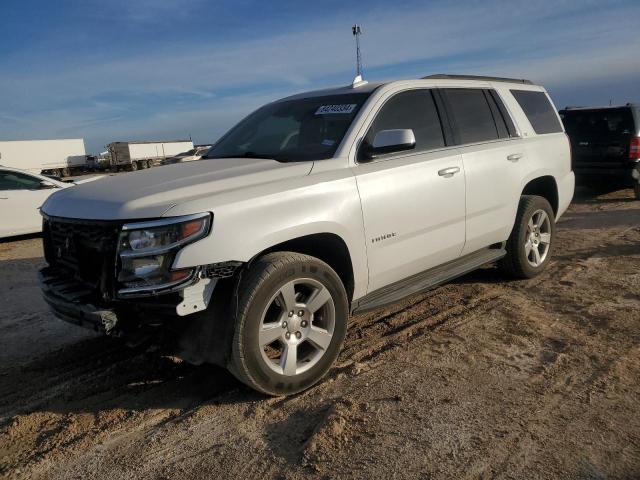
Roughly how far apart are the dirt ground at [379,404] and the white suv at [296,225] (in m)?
0.39

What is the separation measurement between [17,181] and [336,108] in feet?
26.1

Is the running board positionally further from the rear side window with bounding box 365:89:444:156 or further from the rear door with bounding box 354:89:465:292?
the rear side window with bounding box 365:89:444:156

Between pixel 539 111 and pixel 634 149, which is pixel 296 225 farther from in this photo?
pixel 634 149

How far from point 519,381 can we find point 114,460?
2387 millimetres

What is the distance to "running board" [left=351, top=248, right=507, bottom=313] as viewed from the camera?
151 inches

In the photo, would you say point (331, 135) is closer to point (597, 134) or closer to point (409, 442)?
point (409, 442)

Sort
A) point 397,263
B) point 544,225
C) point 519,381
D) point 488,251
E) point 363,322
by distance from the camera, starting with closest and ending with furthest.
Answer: point 519,381 < point 397,263 < point 363,322 < point 488,251 < point 544,225

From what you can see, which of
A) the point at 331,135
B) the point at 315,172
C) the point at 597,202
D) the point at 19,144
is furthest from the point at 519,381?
the point at 19,144

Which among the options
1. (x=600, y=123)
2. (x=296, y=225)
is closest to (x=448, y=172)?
(x=296, y=225)

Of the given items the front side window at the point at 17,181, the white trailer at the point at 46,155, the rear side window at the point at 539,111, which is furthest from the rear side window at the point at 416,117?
the white trailer at the point at 46,155

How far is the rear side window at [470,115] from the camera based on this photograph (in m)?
4.66

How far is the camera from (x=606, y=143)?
1080 cm

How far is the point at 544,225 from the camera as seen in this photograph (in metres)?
5.64

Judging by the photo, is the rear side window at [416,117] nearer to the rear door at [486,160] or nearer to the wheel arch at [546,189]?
the rear door at [486,160]
